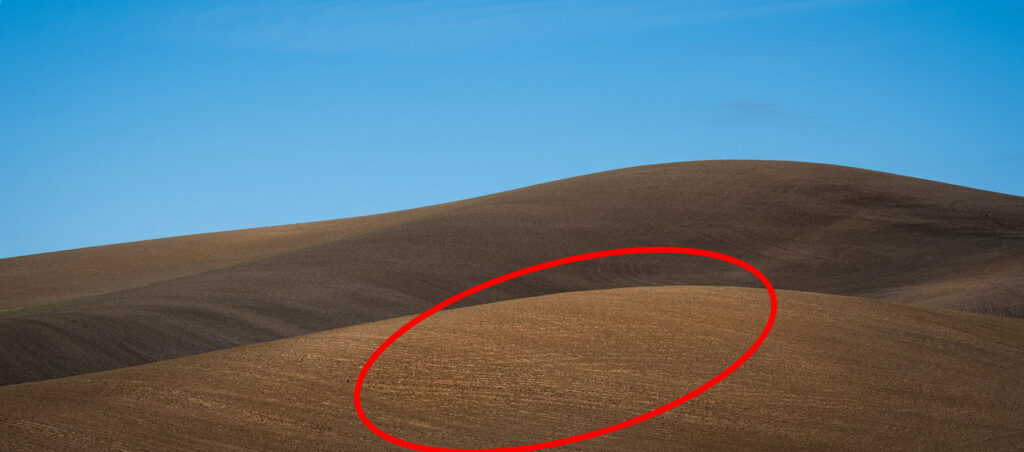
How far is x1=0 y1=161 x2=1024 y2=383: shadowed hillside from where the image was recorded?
19.8 metres

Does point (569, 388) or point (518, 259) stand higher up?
point (518, 259)

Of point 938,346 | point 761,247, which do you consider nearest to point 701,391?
point 938,346

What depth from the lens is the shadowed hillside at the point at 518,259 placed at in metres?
19.8

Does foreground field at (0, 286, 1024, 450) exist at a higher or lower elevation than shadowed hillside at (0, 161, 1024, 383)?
lower

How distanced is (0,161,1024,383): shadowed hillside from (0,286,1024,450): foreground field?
25.5 feet

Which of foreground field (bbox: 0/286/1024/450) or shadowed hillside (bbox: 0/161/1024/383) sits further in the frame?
shadowed hillside (bbox: 0/161/1024/383)

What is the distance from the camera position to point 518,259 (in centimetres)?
2908

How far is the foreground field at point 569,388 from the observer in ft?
29.4

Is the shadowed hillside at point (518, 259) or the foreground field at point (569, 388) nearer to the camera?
the foreground field at point (569, 388)

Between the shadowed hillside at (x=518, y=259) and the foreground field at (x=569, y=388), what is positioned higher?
the shadowed hillside at (x=518, y=259)

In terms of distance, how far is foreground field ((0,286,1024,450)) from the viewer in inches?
353

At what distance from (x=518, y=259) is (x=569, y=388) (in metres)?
18.8

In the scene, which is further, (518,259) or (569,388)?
(518,259)

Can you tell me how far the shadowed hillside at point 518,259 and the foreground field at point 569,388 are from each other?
306 inches
